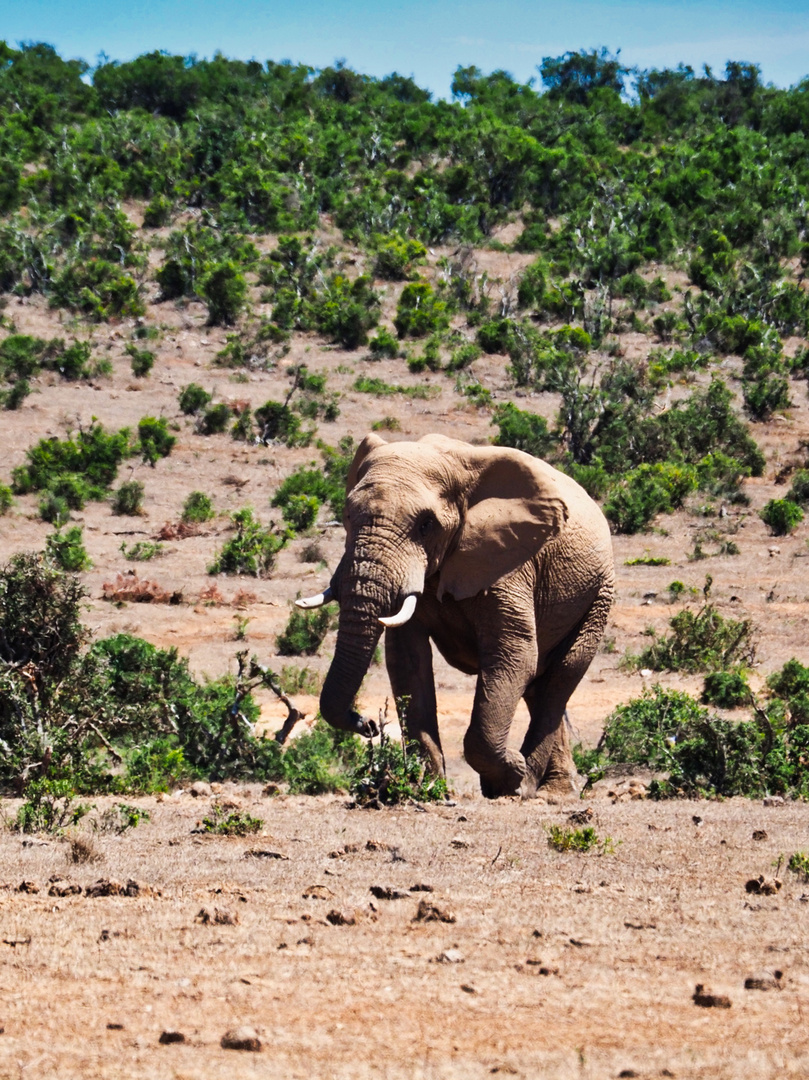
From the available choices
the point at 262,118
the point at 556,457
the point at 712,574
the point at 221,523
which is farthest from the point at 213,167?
the point at 712,574

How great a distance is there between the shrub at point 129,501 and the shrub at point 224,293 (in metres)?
11.1

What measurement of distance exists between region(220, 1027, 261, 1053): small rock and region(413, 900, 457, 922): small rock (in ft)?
4.50

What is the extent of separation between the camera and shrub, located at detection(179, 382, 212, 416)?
26.7 metres

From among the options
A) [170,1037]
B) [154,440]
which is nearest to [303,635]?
[154,440]

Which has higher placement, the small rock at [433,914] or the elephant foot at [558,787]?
the small rock at [433,914]

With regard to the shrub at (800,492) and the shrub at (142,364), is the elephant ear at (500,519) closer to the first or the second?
the shrub at (800,492)

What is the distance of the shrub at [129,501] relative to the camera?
21656mm

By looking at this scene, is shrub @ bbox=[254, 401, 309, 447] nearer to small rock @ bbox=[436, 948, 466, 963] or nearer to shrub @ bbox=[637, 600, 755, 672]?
shrub @ bbox=[637, 600, 755, 672]

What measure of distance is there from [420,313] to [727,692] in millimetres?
20792

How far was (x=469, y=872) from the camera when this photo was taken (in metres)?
6.19

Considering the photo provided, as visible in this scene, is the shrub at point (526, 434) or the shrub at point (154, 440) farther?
the shrub at point (526, 434)

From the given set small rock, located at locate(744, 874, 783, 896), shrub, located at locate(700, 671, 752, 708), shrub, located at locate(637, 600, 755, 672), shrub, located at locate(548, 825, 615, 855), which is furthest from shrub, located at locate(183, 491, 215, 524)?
small rock, located at locate(744, 874, 783, 896)

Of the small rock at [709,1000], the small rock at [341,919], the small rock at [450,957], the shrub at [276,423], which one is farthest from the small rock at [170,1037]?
the shrub at [276,423]

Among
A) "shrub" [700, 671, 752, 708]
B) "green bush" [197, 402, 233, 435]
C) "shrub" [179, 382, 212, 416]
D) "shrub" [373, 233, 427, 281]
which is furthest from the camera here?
"shrub" [373, 233, 427, 281]
